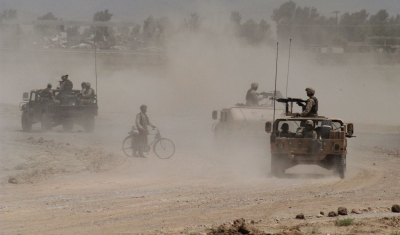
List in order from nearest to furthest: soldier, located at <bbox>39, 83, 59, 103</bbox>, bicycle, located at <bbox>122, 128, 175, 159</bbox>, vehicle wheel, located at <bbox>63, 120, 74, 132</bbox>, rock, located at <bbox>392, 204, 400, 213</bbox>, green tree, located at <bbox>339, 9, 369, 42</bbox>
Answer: rock, located at <bbox>392, 204, 400, 213</bbox>, bicycle, located at <bbox>122, 128, 175, 159</bbox>, soldier, located at <bbox>39, 83, 59, 103</bbox>, vehicle wheel, located at <bbox>63, 120, 74, 132</bbox>, green tree, located at <bbox>339, 9, 369, 42</bbox>

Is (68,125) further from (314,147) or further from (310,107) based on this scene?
(314,147)

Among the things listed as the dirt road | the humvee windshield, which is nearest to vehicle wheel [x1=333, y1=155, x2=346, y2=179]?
the dirt road

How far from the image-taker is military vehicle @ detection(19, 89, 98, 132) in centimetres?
2827

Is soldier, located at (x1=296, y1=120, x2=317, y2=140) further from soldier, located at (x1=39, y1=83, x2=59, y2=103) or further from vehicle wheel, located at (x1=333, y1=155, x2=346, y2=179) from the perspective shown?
soldier, located at (x1=39, y1=83, x2=59, y2=103)

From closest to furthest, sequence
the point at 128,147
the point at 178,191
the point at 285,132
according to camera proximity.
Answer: the point at 178,191, the point at 285,132, the point at 128,147

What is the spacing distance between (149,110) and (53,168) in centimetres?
2894

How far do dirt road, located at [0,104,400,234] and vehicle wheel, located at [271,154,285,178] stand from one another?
242mm

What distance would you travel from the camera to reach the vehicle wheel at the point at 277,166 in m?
16.1

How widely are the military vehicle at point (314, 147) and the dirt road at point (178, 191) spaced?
0.37 meters

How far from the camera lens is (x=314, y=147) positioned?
15.8 m

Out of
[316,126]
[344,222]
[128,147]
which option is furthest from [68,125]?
[344,222]

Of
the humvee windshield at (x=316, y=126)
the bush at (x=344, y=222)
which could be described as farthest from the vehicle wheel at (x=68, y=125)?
the bush at (x=344, y=222)

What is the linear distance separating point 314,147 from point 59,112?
14.7 meters

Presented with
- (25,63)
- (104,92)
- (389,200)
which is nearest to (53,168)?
(389,200)
